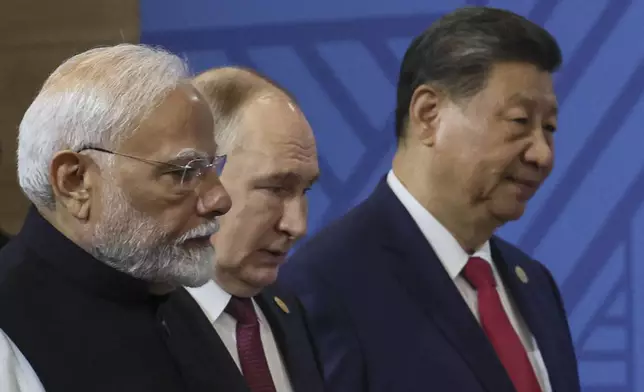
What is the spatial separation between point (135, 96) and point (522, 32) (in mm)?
735

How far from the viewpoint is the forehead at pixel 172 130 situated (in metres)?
1.28

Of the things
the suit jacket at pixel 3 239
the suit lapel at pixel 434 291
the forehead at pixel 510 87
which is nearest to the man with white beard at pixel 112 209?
the suit lapel at pixel 434 291

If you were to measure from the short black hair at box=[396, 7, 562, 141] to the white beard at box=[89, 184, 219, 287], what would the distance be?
618 mm

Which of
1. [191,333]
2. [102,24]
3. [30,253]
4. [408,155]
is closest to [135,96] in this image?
[30,253]

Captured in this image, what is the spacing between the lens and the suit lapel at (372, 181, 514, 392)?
1.64 m

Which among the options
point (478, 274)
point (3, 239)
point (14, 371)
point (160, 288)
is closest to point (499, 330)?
point (478, 274)

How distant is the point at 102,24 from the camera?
302 centimetres

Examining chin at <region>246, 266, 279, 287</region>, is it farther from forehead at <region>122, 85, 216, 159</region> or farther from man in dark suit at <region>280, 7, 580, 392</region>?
forehead at <region>122, 85, 216, 159</region>

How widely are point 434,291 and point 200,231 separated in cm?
52

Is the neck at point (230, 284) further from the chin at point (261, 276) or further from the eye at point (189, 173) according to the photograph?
the eye at point (189, 173)

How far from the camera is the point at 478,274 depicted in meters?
1.79

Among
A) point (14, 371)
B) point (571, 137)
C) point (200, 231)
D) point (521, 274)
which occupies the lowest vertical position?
point (14, 371)

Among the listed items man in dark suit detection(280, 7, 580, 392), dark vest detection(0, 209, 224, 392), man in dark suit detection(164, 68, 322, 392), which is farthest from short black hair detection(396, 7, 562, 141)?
dark vest detection(0, 209, 224, 392)

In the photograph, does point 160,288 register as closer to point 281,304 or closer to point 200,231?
point 200,231
